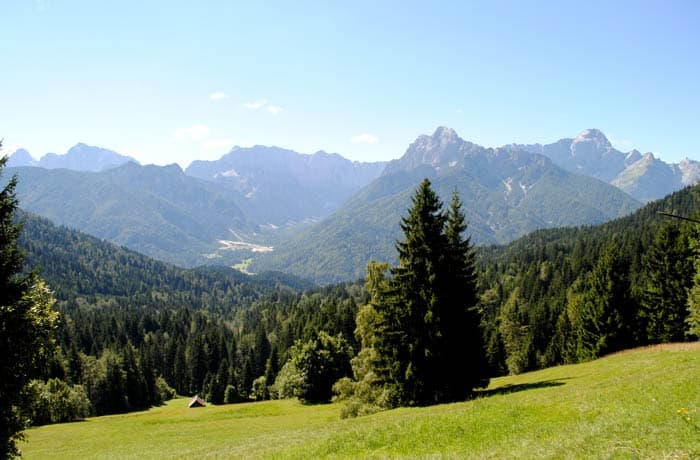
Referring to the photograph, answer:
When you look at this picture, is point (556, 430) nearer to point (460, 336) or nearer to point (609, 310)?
point (460, 336)

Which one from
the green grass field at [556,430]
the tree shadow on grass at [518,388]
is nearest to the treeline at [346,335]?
the tree shadow on grass at [518,388]

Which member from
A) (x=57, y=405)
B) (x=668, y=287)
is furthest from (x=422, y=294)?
(x=57, y=405)

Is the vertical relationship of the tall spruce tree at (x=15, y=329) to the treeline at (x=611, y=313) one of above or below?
above

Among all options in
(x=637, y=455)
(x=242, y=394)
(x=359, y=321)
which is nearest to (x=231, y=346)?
(x=242, y=394)

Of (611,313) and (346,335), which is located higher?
(611,313)

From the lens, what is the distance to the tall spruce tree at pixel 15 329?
20516 mm

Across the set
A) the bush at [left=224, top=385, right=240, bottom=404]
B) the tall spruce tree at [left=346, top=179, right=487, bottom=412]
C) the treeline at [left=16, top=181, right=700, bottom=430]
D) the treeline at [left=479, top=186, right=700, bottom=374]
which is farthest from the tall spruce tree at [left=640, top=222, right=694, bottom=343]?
the bush at [left=224, top=385, right=240, bottom=404]

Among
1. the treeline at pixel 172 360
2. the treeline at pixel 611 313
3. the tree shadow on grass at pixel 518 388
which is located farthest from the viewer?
the treeline at pixel 172 360

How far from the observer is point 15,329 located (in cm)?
2062

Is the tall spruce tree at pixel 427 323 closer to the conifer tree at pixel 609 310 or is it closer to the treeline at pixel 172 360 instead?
the conifer tree at pixel 609 310

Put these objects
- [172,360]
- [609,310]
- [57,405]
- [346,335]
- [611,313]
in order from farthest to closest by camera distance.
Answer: [172,360]
[346,335]
[57,405]
[609,310]
[611,313]

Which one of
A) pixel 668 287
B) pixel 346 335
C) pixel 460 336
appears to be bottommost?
pixel 346 335

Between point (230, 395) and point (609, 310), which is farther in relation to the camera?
point (230, 395)

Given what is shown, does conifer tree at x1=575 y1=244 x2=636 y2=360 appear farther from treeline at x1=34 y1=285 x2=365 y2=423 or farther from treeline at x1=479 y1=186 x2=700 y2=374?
treeline at x1=34 y1=285 x2=365 y2=423
